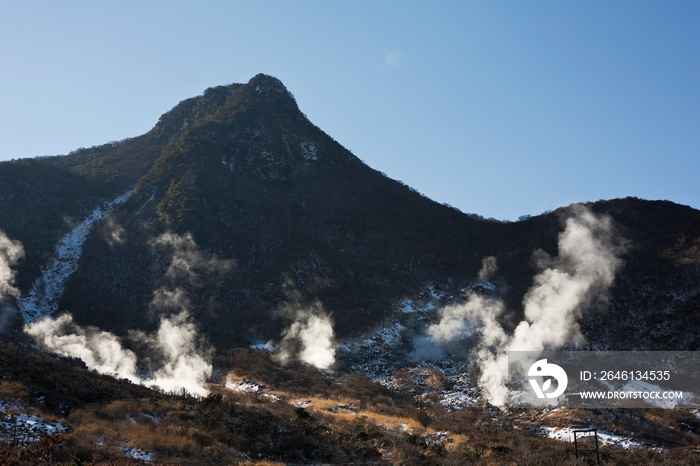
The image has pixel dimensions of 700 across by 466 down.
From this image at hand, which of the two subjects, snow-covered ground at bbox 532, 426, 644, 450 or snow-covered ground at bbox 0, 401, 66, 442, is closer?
snow-covered ground at bbox 0, 401, 66, 442

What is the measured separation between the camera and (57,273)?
253 feet

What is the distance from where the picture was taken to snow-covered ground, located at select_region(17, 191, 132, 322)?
6775 centimetres

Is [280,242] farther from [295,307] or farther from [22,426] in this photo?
[22,426]

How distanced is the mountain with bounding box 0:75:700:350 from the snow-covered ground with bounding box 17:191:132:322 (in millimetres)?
1125

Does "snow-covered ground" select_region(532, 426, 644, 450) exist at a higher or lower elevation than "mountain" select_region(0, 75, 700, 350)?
lower

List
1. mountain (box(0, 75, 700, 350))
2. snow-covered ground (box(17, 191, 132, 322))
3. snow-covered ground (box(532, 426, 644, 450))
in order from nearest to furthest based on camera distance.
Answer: snow-covered ground (box(532, 426, 644, 450)) → mountain (box(0, 75, 700, 350)) → snow-covered ground (box(17, 191, 132, 322))

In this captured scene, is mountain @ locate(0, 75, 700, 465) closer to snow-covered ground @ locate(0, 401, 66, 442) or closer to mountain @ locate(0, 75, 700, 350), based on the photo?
snow-covered ground @ locate(0, 401, 66, 442)

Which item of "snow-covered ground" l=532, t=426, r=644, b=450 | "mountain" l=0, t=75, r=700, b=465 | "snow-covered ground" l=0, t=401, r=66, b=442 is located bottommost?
"snow-covered ground" l=0, t=401, r=66, b=442

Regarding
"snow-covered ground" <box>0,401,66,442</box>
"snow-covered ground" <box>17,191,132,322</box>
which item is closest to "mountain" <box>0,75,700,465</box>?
"snow-covered ground" <box>0,401,66,442</box>

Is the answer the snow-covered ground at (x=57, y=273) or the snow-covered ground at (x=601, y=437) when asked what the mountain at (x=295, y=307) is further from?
the snow-covered ground at (x=57, y=273)

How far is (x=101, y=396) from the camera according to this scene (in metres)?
35.8

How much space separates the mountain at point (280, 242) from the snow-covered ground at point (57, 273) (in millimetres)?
1125

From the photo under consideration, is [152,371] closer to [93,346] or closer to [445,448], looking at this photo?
[93,346]

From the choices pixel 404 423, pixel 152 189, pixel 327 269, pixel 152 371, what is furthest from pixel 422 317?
pixel 152 189
